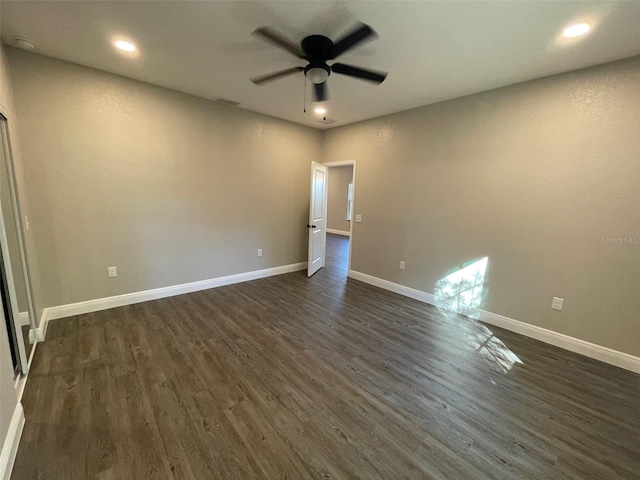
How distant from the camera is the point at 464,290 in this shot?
345 cm

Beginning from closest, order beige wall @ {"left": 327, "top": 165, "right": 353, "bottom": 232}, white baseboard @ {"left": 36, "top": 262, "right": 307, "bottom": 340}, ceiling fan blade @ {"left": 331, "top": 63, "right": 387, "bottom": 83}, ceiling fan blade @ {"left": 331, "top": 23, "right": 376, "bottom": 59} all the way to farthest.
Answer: ceiling fan blade @ {"left": 331, "top": 23, "right": 376, "bottom": 59} → ceiling fan blade @ {"left": 331, "top": 63, "right": 387, "bottom": 83} → white baseboard @ {"left": 36, "top": 262, "right": 307, "bottom": 340} → beige wall @ {"left": 327, "top": 165, "right": 353, "bottom": 232}

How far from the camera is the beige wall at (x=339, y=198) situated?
989 centimetres

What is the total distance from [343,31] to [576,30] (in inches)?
67.9

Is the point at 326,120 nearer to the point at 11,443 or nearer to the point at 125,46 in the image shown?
the point at 125,46

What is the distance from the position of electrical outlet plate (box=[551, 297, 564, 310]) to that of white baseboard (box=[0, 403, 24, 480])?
4.30 metres

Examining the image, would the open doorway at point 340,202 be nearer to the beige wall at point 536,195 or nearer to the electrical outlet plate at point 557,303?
the beige wall at point 536,195

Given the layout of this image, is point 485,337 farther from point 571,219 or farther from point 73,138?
point 73,138

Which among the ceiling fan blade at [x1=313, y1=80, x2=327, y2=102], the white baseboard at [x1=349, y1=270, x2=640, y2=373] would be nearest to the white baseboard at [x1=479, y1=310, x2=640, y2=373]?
the white baseboard at [x1=349, y1=270, x2=640, y2=373]

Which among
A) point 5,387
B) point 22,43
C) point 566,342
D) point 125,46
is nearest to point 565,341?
point 566,342

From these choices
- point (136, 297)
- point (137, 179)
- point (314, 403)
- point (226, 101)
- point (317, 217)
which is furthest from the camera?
point (317, 217)

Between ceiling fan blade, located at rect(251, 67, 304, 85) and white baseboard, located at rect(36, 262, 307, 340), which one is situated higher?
ceiling fan blade, located at rect(251, 67, 304, 85)

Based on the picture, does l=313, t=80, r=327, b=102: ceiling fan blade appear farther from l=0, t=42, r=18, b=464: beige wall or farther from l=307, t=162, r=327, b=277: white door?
l=0, t=42, r=18, b=464: beige wall

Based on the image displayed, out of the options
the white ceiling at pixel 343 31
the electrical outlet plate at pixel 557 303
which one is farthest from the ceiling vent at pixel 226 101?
the electrical outlet plate at pixel 557 303

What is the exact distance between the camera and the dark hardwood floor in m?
1.47
